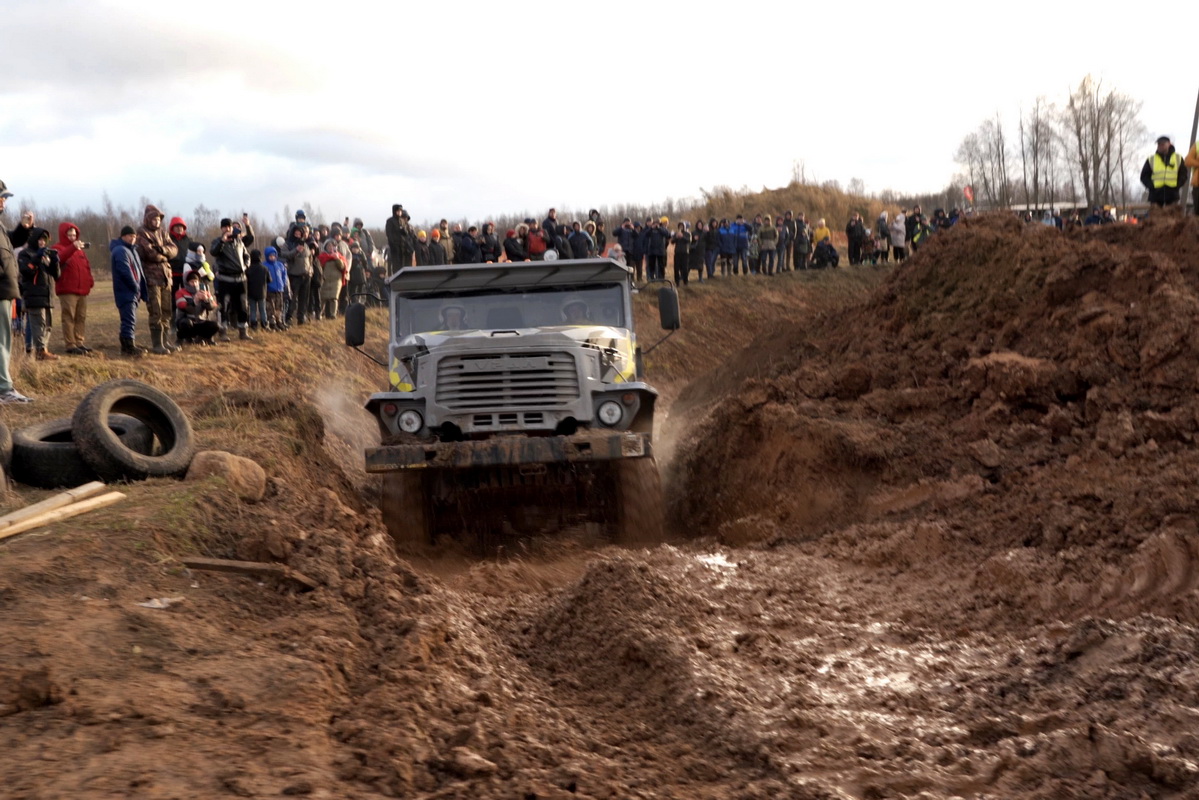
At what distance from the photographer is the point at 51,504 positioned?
19.6 ft

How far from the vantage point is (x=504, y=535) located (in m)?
8.53

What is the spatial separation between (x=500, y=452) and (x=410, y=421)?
1.17 metres

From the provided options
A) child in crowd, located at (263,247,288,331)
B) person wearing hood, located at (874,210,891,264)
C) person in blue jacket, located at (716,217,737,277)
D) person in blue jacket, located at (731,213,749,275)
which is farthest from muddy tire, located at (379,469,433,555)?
person wearing hood, located at (874,210,891,264)

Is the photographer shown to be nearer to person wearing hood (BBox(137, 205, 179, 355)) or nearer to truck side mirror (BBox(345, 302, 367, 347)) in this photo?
person wearing hood (BBox(137, 205, 179, 355))

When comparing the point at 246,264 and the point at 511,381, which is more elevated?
the point at 246,264

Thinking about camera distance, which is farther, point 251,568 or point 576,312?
point 576,312

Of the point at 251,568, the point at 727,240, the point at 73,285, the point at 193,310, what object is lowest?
the point at 251,568

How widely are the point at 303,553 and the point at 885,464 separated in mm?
5022

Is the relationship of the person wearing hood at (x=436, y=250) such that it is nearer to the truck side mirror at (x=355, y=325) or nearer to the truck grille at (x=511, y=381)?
the truck side mirror at (x=355, y=325)

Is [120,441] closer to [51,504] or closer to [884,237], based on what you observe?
[51,504]

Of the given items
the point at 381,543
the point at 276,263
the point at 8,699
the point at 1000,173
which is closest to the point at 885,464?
the point at 381,543

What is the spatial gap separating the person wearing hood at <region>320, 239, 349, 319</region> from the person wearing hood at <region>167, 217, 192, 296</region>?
11.1 feet

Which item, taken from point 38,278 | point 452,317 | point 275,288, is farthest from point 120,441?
point 275,288

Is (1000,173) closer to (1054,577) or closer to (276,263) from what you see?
(276,263)
